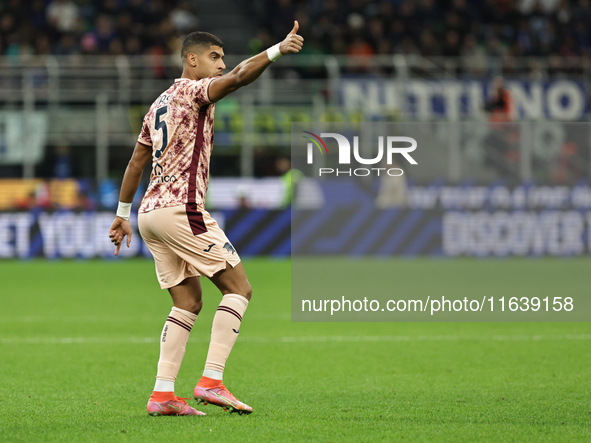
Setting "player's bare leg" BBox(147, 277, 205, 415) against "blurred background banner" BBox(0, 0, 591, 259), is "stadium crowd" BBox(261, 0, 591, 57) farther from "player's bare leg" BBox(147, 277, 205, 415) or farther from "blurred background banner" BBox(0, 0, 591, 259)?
"player's bare leg" BBox(147, 277, 205, 415)

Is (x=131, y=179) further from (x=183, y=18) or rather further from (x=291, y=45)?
(x=183, y=18)

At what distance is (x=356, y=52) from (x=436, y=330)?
1332 centimetres

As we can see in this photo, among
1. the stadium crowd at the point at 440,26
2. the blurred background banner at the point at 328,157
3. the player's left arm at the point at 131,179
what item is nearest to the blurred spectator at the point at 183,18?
the blurred background banner at the point at 328,157

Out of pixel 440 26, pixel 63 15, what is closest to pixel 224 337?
pixel 63 15

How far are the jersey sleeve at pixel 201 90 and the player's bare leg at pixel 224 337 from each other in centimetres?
92

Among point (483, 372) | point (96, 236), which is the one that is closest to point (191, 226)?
point (483, 372)

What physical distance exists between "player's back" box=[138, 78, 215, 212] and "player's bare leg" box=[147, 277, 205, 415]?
521 mm

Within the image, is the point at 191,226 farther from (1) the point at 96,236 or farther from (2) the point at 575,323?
(1) the point at 96,236

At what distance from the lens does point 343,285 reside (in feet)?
42.0

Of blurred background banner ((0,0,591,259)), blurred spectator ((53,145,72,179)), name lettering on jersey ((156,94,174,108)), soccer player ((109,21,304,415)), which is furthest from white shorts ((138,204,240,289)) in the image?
blurred spectator ((53,145,72,179))

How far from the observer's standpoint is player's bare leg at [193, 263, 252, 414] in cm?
512

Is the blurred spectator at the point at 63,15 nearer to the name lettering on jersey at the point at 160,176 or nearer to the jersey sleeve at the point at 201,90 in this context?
the name lettering on jersey at the point at 160,176

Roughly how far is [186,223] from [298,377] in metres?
1.92

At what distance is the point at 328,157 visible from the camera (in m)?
18.2
